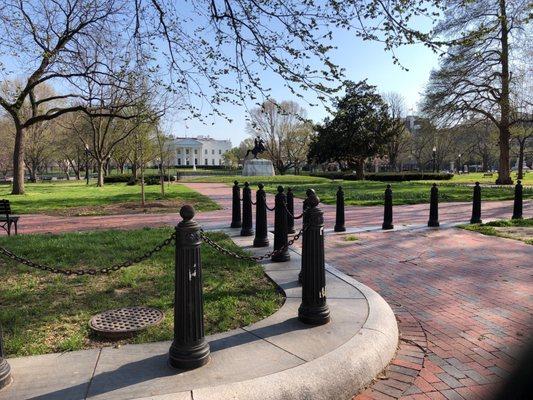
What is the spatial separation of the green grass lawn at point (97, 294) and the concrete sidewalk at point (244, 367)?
331 mm

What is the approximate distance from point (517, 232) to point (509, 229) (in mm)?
443

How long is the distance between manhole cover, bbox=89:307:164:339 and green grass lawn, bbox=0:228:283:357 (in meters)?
0.09

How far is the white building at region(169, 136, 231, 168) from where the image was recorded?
463 ft

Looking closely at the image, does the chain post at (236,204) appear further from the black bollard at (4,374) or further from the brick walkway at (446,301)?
the black bollard at (4,374)

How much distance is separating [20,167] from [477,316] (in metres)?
30.2

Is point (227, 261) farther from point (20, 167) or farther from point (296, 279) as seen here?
point (20, 167)

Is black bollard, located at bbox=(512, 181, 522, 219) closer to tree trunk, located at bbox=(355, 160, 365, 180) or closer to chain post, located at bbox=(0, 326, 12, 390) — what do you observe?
chain post, located at bbox=(0, 326, 12, 390)

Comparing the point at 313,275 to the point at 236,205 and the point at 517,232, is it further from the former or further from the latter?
the point at 517,232

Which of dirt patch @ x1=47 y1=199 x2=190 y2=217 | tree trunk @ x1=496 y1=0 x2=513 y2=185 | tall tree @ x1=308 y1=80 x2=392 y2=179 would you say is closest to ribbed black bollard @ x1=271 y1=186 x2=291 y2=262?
dirt patch @ x1=47 y1=199 x2=190 y2=217

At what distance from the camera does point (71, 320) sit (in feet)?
14.8

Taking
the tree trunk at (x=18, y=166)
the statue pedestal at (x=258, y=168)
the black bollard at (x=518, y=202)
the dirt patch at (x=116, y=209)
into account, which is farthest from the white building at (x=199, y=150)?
the black bollard at (x=518, y=202)

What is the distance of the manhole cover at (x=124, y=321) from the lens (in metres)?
4.08

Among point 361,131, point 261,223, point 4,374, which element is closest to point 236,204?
point 261,223

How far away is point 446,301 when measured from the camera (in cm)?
533
